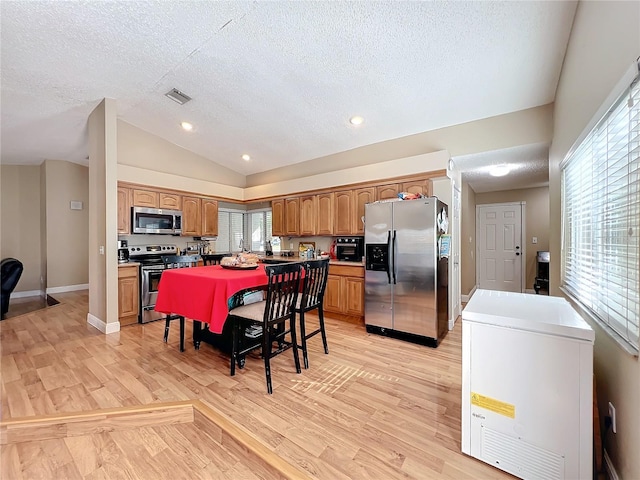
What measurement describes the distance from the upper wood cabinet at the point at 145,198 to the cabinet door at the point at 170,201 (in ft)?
0.21

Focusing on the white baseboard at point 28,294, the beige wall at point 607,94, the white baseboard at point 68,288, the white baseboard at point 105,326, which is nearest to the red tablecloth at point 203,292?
the white baseboard at point 105,326

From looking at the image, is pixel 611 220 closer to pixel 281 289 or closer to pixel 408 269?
pixel 408 269

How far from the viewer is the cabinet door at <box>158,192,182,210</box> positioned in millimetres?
4695

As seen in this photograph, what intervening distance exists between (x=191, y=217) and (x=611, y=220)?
542 centimetres

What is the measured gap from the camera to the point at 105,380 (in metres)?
2.32

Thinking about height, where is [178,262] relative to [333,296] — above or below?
above

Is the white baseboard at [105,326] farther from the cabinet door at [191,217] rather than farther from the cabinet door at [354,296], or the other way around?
the cabinet door at [354,296]

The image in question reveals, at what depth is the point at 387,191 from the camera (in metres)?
4.07

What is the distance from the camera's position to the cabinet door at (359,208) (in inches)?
168

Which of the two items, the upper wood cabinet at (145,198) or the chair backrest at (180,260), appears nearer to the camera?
the chair backrest at (180,260)

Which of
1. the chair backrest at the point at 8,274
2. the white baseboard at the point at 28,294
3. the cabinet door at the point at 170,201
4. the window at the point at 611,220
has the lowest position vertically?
the white baseboard at the point at 28,294

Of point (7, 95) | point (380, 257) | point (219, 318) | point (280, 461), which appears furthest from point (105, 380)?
point (7, 95)

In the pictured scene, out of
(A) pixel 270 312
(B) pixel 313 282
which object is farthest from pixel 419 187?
(A) pixel 270 312

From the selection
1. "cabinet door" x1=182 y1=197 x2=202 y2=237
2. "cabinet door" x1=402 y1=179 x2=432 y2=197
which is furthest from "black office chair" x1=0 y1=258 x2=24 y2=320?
"cabinet door" x1=402 y1=179 x2=432 y2=197
